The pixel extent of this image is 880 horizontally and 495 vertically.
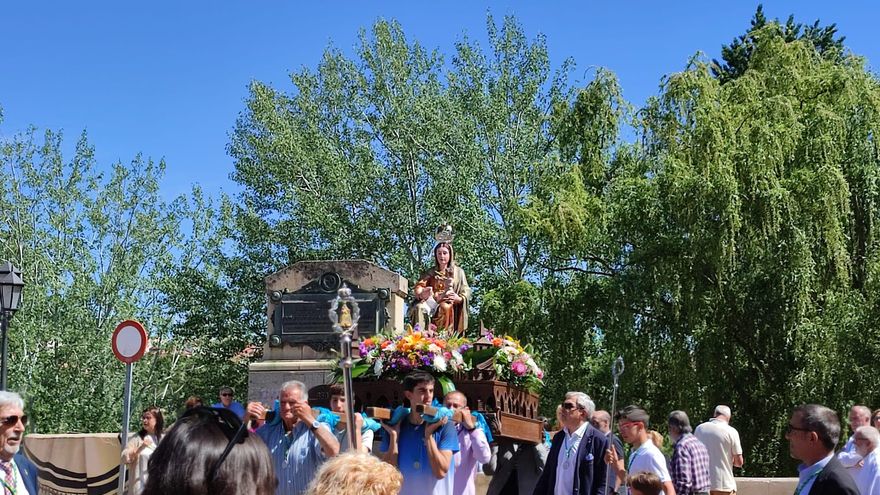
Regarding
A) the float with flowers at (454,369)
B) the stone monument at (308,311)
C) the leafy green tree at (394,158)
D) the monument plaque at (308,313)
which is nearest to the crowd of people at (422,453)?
the float with flowers at (454,369)

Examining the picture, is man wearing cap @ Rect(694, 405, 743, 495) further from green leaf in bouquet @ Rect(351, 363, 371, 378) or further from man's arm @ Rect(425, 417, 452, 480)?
man's arm @ Rect(425, 417, 452, 480)

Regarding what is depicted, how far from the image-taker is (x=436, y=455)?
789 centimetres

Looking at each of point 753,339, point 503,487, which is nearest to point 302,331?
point 503,487

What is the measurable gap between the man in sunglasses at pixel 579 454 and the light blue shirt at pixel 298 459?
286 cm

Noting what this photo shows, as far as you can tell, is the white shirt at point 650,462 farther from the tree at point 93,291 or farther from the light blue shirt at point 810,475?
the tree at point 93,291

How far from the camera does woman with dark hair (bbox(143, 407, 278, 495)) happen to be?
9.02ft

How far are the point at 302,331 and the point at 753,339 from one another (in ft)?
27.9

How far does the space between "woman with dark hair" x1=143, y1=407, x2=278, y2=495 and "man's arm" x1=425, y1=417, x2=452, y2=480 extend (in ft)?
16.7

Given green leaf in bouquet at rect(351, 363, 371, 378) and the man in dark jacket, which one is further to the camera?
green leaf in bouquet at rect(351, 363, 371, 378)

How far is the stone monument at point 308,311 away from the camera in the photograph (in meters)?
17.5

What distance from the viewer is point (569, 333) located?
23484 millimetres

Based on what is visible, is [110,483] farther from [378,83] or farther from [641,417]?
[378,83]

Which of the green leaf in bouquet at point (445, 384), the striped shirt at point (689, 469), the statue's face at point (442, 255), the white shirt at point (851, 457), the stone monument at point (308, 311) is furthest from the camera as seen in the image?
the stone monument at point (308, 311)

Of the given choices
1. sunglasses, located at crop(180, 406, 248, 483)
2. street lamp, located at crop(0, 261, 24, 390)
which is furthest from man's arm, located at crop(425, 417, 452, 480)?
street lamp, located at crop(0, 261, 24, 390)
